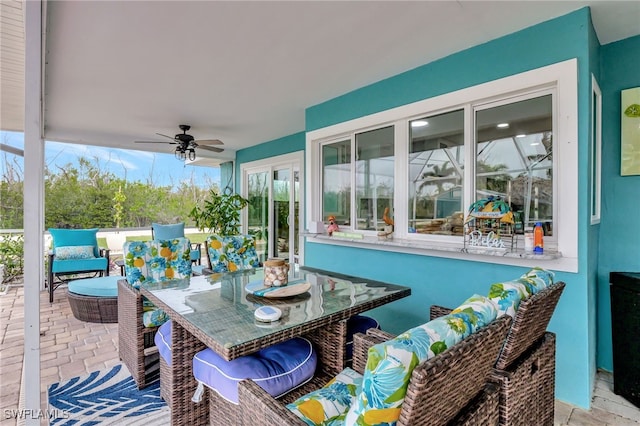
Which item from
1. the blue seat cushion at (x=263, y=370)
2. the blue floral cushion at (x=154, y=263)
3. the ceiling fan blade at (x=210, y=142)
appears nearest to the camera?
the blue seat cushion at (x=263, y=370)

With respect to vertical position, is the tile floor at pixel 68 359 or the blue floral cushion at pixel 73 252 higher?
the blue floral cushion at pixel 73 252

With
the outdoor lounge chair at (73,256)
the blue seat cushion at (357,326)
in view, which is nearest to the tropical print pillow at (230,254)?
the blue seat cushion at (357,326)

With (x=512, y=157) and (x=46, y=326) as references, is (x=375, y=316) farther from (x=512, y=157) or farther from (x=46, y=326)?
(x=46, y=326)

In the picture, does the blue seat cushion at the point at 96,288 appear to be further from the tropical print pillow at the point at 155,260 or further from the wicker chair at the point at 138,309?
the tropical print pillow at the point at 155,260

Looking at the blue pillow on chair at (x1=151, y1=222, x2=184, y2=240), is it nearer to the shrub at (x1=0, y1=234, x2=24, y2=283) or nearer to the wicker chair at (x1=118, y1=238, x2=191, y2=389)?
the shrub at (x1=0, y1=234, x2=24, y2=283)

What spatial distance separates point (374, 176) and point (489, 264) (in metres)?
1.43

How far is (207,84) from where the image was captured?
3.28 meters

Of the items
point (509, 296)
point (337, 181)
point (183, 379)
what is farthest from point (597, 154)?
point (183, 379)

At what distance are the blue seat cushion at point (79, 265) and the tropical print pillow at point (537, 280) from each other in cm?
535

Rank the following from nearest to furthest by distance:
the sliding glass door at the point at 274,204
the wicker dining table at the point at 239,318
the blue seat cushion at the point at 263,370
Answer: the wicker dining table at the point at 239,318, the blue seat cushion at the point at 263,370, the sliding glass door at the point at 274,204

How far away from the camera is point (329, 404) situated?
1.27 m

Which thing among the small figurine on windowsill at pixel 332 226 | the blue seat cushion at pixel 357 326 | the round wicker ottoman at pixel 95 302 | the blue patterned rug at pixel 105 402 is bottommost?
the blue patterned rug at pixel 105 402

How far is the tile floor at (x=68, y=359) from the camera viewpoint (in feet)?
6.49

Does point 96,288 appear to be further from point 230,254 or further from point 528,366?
point 528,366
